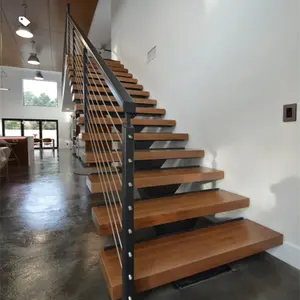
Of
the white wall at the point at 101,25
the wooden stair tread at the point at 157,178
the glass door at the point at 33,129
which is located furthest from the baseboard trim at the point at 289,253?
the glass door at the point at 33,129

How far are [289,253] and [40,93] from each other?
14.2 m

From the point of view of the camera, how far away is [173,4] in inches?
123

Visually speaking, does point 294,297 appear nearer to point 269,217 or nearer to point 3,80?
point 269,217

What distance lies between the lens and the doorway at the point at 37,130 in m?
12.3

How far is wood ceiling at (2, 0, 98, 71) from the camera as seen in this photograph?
5965 mm

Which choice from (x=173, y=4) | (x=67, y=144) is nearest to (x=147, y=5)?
(x=173, y=4)

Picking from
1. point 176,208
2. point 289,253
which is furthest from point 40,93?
point 289,253

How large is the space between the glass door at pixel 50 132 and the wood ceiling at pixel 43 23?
4.04 m

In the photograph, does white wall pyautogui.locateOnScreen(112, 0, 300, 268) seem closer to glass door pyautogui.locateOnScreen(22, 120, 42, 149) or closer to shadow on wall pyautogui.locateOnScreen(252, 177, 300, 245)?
shadow on wall pyautogui.locateOnScreen(252, 177, 300, 245)

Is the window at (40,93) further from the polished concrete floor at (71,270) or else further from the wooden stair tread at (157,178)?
the wooden stair tread at (157,178)

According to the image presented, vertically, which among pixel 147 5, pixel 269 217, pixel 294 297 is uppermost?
pixel 147 5

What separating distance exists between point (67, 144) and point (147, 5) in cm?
1062

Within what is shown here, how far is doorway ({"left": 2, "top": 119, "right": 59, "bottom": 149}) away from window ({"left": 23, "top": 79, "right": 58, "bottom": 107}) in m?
1.04

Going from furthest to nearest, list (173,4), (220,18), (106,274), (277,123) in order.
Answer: (173,4) < (220,18) < (277,123) < (106,274)
